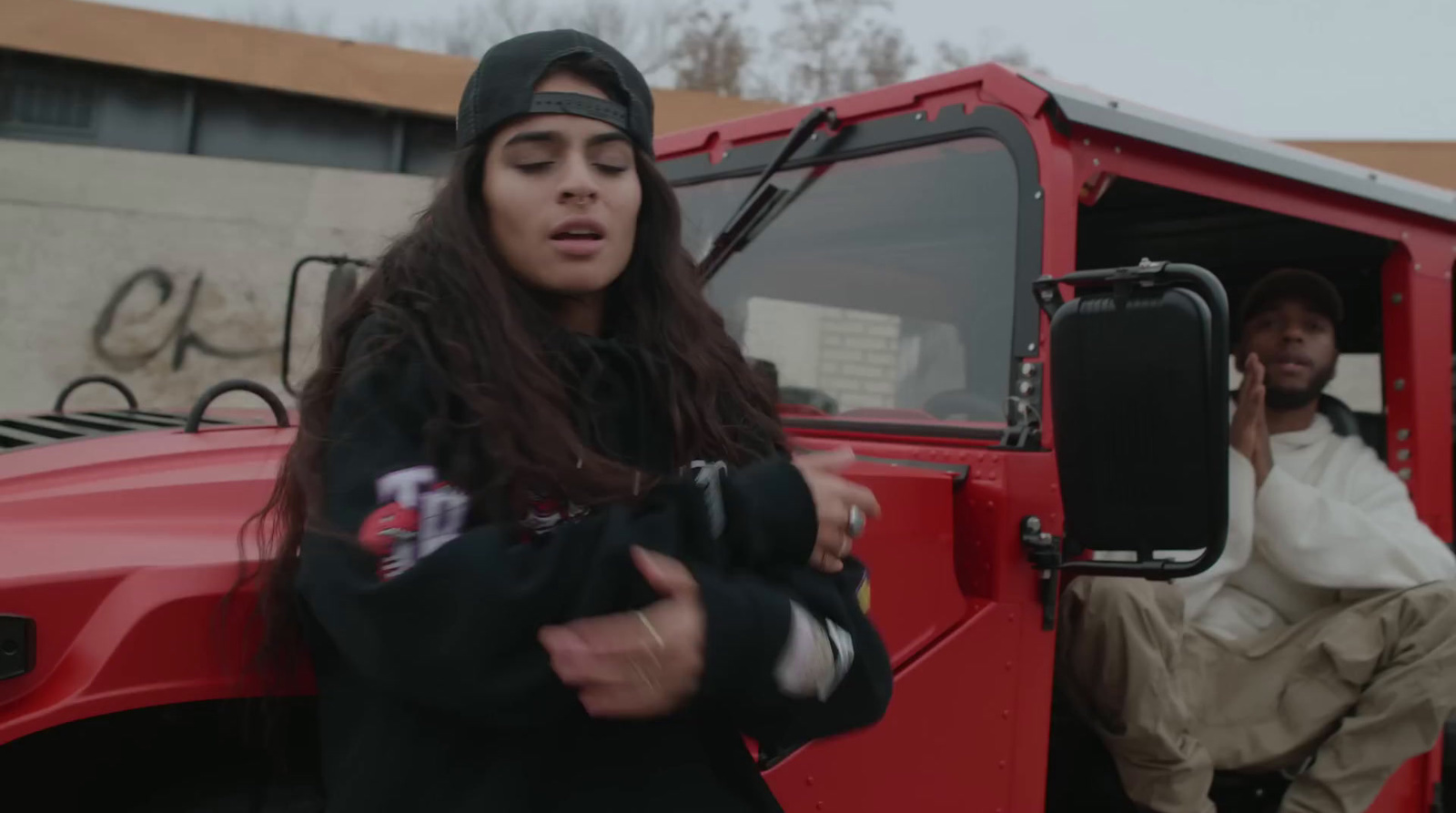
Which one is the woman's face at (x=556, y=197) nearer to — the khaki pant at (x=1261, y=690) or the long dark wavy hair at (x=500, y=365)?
the long dark wavy hair at (x=500, y=365)

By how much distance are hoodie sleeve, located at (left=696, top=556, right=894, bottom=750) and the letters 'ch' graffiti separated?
356 inches

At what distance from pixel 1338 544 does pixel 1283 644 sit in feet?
0.86

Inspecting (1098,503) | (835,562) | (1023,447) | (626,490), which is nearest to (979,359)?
(1023,447)

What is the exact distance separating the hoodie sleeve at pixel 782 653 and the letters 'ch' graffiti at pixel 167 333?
29.7ft

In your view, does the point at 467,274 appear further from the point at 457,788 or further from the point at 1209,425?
the point at 1209,425

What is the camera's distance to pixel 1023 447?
6.00 ft

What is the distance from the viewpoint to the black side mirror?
4.72ft

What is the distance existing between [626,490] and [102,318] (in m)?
9.40

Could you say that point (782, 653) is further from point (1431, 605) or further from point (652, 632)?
point (1431, 605)

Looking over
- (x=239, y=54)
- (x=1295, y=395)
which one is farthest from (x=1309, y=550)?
(x=239, y=54)

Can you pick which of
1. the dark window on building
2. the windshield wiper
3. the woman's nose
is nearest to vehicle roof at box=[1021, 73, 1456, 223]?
the windshield wiper

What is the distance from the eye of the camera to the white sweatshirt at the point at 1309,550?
95.3 inches

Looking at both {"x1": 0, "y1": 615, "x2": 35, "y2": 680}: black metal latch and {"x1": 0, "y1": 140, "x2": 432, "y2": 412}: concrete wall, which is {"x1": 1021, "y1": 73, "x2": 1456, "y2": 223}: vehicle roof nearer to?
{"x1": 0, "y1": 615, "x2": 35, "y2": 680}: black metal latch

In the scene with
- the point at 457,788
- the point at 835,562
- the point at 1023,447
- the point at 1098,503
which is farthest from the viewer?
the point at 1023,447
